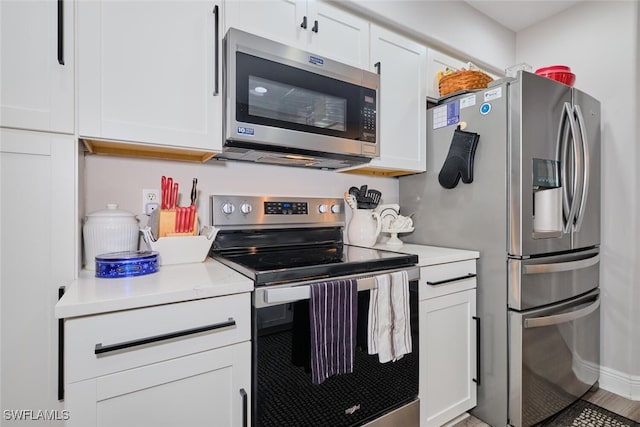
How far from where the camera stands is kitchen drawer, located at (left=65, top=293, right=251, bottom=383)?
83 cm

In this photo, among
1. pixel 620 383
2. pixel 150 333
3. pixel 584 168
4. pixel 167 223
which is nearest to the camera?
pixel 150 333

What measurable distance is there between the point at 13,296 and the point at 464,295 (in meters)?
1.81

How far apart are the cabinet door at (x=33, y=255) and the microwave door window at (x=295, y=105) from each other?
69 centimetres

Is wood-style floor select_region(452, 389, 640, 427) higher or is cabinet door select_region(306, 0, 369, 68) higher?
cabinet door select_region(306, 0, 369, 68)

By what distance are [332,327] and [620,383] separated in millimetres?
2059

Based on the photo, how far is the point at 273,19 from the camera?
144 centimetres

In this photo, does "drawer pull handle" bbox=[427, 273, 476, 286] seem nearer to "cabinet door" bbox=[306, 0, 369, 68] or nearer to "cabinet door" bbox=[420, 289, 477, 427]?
"cabinet door" bbox=[420, 289, 477, 427]

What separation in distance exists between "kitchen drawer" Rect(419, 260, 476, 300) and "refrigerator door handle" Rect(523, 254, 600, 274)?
251 mm

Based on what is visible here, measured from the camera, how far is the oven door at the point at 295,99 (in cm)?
133

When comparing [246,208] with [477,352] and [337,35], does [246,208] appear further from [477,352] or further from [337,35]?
[477,352]

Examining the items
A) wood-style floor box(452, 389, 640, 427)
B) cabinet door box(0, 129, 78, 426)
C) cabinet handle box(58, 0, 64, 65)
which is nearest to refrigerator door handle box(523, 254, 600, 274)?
wood-style floor box(452, 389, 640, 427)

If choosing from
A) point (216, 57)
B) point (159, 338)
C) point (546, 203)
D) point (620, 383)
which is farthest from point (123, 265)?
point (620, 383)

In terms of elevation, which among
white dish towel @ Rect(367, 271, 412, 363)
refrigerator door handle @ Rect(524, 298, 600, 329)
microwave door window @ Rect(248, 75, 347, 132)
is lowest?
refrigerator door handle @ Rect(524, 298, 600, 329)

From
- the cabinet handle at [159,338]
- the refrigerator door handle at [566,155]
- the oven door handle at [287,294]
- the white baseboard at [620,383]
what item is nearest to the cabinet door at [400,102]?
the refrigerator door handle at [566,155]
